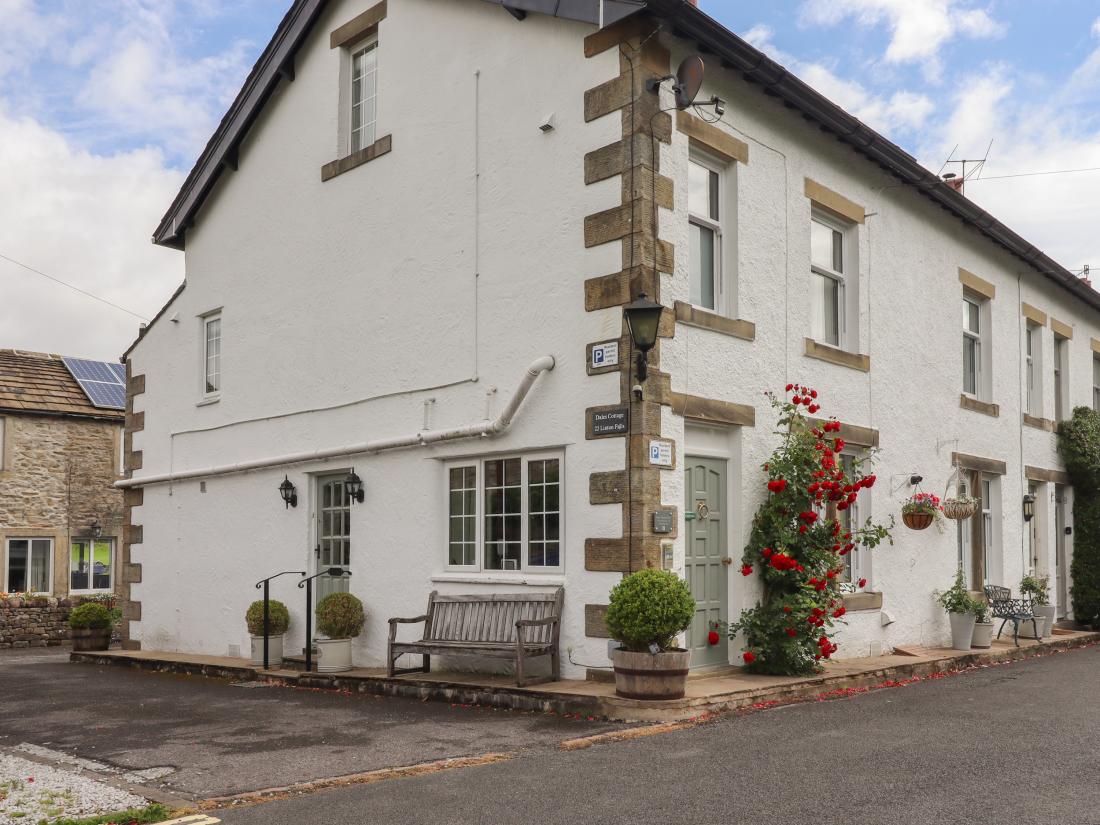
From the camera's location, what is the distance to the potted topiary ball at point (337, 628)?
39.0 feet

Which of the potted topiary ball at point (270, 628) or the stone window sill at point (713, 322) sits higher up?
the stone window sill at point (713, 322)

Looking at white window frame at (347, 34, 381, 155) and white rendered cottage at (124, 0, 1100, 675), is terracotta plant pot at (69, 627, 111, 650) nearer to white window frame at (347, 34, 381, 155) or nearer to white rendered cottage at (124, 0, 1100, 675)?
white rendered cottage at (124, 0, 1100, 675)

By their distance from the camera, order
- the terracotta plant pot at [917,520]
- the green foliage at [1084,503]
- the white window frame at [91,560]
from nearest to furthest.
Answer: the terracotta plant pot at [917,520]
the green foliage at [1084,503]
the white window frame at [91,560]

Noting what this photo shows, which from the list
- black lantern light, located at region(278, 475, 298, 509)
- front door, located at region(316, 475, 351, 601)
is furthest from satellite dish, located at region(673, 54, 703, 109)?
black lantern light, located at region(278, 475, 298, 509)

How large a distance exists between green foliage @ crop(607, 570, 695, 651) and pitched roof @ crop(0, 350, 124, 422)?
20836 millimetres

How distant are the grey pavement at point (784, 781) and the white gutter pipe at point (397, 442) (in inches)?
141

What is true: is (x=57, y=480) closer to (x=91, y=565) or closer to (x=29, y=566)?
(x=29, y=566)

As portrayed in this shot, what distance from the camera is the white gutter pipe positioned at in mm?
10609

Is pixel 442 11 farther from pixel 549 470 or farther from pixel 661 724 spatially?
pixel 661 724

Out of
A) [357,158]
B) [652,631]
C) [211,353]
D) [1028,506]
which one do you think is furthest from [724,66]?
[1028,506]

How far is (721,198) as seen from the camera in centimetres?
1139

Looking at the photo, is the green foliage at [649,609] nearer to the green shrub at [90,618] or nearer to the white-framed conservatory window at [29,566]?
the green shrub at [90,618]

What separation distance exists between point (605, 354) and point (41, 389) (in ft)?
68.6

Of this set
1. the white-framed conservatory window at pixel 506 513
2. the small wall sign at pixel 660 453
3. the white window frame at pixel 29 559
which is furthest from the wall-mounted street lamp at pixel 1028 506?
the white window frame at pixel 29 559
